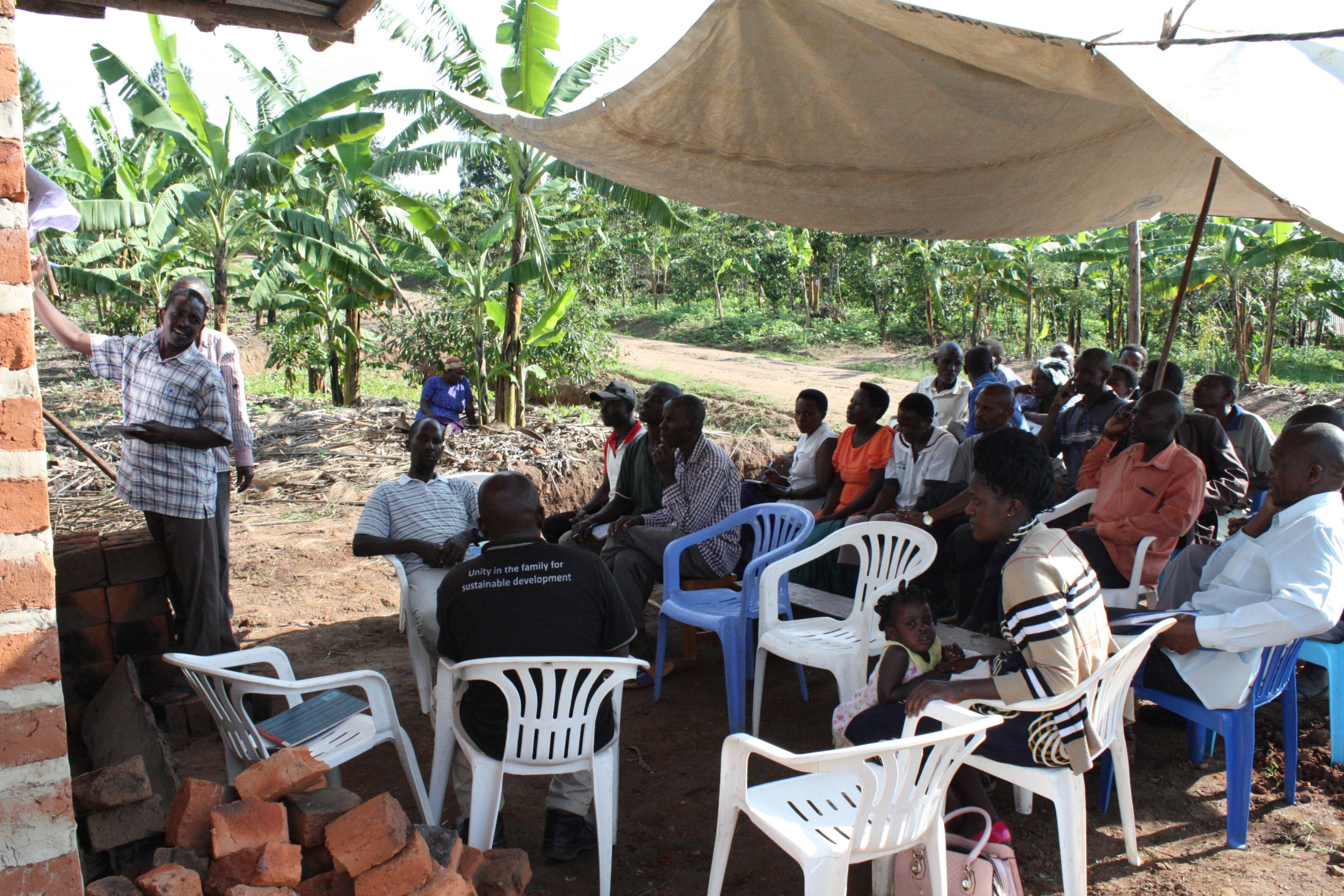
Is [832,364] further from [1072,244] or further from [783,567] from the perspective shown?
[783,567]

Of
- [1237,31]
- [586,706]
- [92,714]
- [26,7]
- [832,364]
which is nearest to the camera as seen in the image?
[1237,31]

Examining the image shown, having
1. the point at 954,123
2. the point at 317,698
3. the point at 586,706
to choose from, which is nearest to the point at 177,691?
the point at 317,698

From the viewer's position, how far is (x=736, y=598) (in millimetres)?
4504

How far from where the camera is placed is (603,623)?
3.00 metres

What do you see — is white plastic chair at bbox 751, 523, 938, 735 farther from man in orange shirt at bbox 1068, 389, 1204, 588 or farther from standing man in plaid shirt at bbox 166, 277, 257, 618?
standing man in plaid shirt at bbox 166, 277, 257, 618

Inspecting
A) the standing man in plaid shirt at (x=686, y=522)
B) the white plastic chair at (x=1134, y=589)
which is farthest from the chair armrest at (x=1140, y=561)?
the standing man in plaid shirt at (x=686, y=522)

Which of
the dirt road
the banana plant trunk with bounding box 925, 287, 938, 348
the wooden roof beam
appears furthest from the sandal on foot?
the banana plant trunk with bounding box 925, 287, 938, 348

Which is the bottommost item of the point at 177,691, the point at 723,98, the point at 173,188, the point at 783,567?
the point at 177,691

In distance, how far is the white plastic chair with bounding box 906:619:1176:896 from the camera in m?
2.51

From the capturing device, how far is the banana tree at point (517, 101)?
895cm

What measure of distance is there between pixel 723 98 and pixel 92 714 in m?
3.67

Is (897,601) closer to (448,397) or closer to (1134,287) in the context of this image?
Result: (1134,287)

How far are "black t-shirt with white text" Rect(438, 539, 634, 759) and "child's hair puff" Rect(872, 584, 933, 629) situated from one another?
939mm

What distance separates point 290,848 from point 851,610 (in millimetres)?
2660
